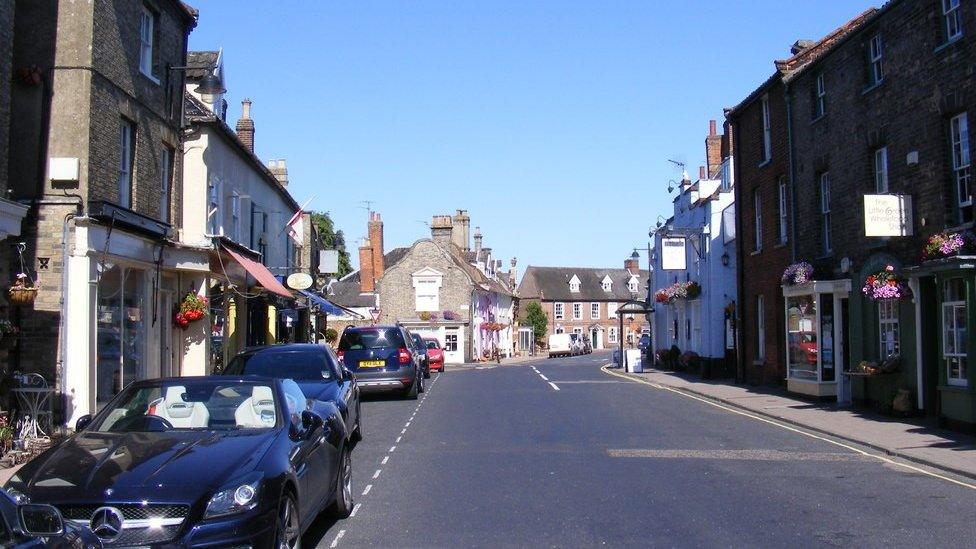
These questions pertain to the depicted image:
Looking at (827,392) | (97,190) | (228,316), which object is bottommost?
(827,392)

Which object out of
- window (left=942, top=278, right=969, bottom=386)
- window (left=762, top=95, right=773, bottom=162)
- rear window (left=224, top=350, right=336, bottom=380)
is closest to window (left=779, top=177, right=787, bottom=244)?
window (left=762, top=95, right=773, bottom=162)

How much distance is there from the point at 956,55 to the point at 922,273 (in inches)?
152

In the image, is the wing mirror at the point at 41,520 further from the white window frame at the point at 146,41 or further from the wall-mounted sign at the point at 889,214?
the wall-mounted sign at the point at 889,214

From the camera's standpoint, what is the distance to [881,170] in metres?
20.0

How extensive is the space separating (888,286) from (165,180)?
47.5ft

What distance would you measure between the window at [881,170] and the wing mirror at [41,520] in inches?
726

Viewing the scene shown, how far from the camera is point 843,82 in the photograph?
21641 mm

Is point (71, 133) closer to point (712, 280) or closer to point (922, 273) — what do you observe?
point (922, 273)

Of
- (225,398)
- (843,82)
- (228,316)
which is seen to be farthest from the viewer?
(228,316)

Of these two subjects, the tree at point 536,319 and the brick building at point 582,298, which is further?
the brick building at point 582,298

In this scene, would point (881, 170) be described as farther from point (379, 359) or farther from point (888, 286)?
point (379, 359)

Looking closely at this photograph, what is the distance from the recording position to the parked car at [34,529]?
4023mm

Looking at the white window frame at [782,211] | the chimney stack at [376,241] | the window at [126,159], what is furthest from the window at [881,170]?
the chimney stack at [376,241]

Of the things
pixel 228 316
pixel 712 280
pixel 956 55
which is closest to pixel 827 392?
pixel 956 55
